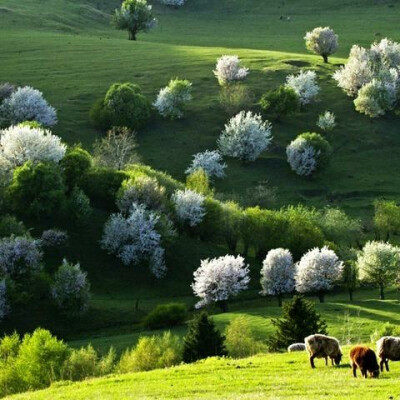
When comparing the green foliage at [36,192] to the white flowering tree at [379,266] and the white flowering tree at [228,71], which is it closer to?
the white flowering tree at [379,266]

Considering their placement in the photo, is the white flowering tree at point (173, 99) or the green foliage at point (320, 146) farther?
the white flowering tree at point (173, 99)

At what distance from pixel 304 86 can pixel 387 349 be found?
451 feet

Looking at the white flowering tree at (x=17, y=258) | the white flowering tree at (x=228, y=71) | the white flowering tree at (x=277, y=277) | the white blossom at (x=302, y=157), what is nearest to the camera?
the white flowering tree at (x=17, y=258)

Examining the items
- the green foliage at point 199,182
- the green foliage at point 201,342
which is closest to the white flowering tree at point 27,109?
the green foliage at point 199,182

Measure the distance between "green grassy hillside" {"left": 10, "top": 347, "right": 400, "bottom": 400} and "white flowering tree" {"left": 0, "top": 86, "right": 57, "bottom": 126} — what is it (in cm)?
11484

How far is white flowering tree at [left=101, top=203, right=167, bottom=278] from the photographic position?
4323 inches

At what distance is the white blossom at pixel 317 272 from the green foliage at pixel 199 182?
103 feet

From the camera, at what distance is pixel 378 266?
340 ft

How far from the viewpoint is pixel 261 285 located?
10994cm

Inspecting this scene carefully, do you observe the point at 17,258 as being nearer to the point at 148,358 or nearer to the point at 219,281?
the point at 219,281

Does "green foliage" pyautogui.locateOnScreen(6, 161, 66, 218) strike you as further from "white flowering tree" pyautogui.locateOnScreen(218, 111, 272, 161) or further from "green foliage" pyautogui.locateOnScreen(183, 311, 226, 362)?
"green foliage" pyautogui.locateOnScreen(183, 311, 226, 362)

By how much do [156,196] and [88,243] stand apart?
49.9 feet

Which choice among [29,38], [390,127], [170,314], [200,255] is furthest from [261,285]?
[29,38]

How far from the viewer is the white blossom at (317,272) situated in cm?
10444
